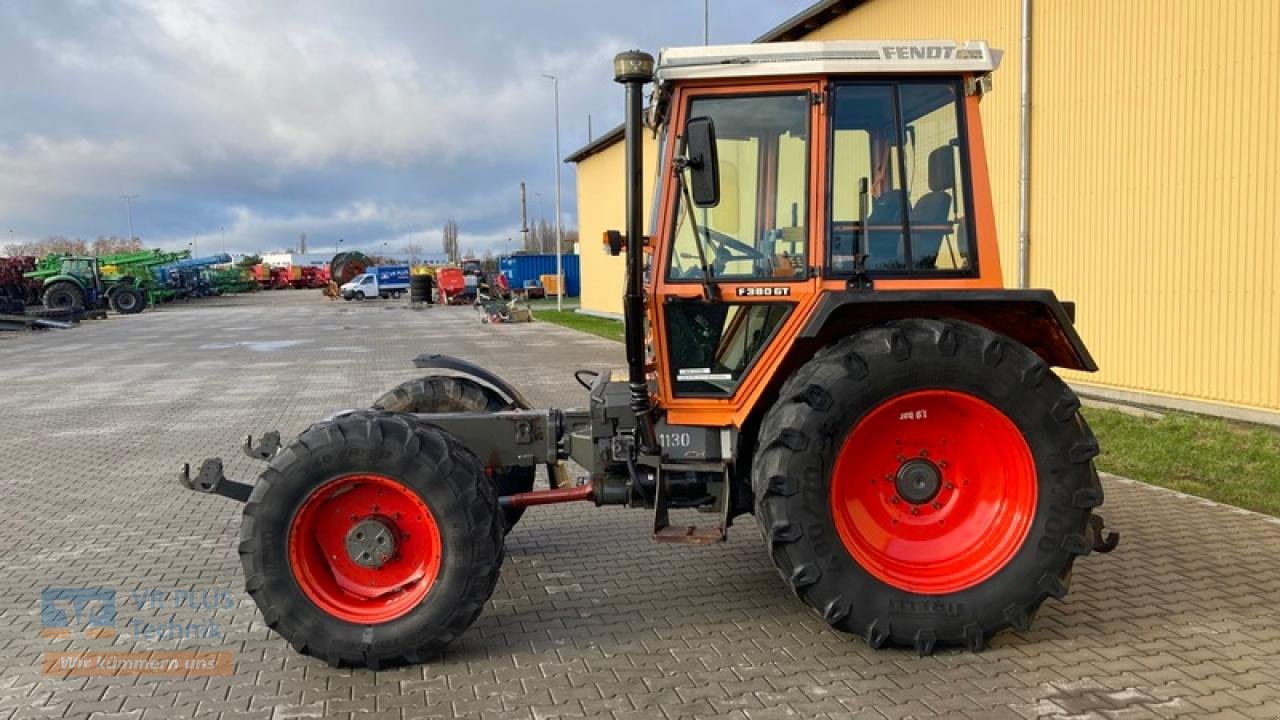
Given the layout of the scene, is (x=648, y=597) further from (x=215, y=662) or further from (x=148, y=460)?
(x=148, y=460)

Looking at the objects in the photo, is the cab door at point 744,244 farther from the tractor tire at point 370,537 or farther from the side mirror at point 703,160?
the tractor tire at point 370,537

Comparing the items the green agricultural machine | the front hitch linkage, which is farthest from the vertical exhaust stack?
the green agricultural machine

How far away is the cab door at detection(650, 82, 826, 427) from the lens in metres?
4.52

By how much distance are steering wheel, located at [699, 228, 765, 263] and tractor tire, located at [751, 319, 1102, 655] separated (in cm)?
60

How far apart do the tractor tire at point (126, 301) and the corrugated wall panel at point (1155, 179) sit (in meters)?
37.2

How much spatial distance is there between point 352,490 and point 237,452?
20.2 ft

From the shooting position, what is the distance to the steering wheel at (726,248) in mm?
4590

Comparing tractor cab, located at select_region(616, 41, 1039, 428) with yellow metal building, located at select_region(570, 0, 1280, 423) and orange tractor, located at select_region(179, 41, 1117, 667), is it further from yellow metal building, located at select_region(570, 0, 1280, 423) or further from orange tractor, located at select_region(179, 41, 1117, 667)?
yellow metal building, located at select_region(570, 0, 1280, 423)

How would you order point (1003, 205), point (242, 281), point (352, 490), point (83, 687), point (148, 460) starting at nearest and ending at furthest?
point (83, 687), point (352, 490), point (148, 460), point (1003, 205), point (242, 281)

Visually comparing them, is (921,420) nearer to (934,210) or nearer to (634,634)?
(934,210)

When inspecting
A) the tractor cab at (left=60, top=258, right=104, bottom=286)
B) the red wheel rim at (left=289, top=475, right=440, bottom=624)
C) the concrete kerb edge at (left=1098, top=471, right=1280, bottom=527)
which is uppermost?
the tractor cab at (left=60, top=258, right=104, bottom=286)

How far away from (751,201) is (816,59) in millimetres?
727

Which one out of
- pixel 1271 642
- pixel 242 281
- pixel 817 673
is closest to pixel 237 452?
pixel 817 673

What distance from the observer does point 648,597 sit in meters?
5.26
